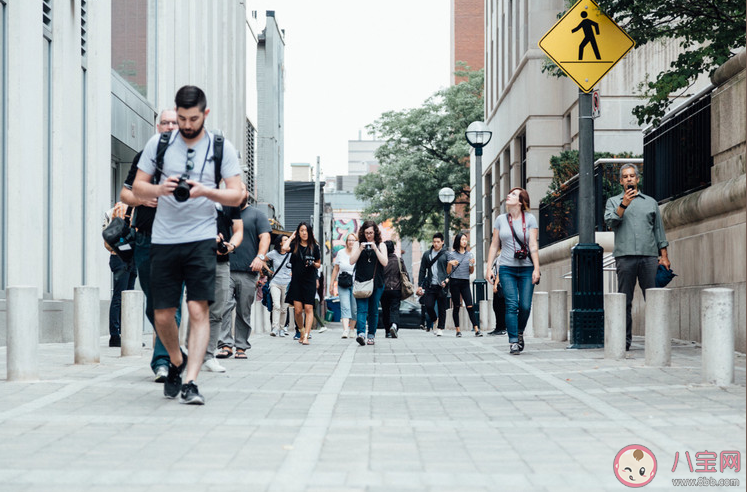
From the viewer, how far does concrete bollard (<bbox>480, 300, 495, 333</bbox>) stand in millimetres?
22234

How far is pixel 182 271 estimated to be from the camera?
24.1ft

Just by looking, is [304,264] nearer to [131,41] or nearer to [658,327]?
[658,327]

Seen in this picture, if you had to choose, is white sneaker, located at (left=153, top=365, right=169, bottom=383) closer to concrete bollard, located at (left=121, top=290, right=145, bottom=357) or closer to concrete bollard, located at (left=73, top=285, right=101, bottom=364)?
concrete bollard, located at (left=73, top=285, right=101, bottom=364)

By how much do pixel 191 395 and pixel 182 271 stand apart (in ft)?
2.71

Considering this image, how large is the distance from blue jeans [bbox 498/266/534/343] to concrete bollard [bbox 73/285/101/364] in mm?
4452

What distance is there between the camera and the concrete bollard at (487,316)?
72.9 ft

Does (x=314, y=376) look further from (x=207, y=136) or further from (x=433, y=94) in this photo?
(x=433, y=94)

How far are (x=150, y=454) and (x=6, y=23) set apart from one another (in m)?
9.77

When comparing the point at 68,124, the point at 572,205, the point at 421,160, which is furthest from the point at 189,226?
the point at 421,160

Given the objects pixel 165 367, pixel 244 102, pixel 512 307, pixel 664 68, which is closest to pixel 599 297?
pixel 512 307

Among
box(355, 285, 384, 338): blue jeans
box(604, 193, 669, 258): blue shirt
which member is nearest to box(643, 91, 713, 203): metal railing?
box(604, 193, 669, 258): blue shirt

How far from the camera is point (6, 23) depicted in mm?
13727

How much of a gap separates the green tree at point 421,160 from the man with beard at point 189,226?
45616mm

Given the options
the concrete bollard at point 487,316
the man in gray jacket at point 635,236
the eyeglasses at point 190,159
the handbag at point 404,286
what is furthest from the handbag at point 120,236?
the concrete bollard at point 487,316
